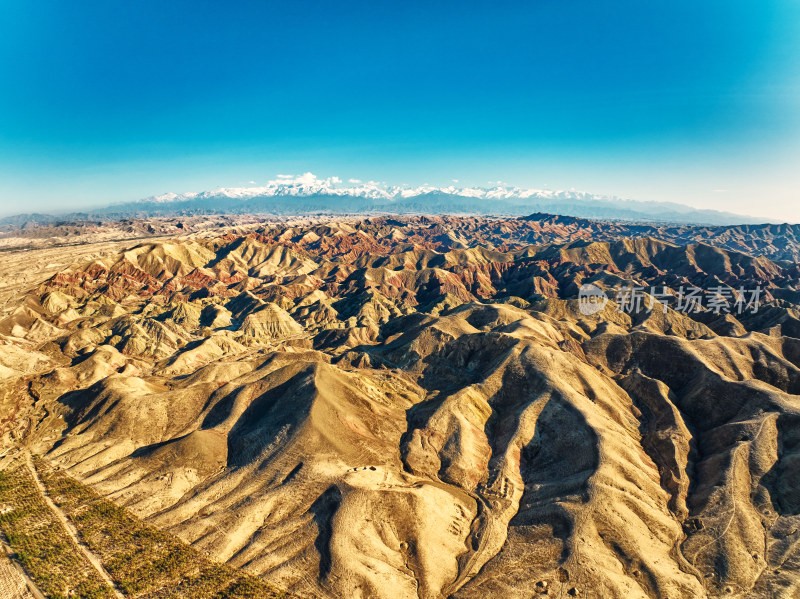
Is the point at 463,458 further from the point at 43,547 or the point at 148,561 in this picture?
the point at 43,547

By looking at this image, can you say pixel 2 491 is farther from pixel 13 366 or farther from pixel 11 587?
pixel 13 366

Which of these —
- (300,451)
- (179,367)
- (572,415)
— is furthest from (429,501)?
(179,367)

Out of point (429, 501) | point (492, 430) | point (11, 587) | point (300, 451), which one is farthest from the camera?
point (492, 430)

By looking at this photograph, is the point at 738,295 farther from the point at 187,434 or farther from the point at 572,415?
the point at 187,434

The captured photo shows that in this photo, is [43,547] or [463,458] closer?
[43,547]

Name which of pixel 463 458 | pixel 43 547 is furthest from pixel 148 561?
pixel 463 458

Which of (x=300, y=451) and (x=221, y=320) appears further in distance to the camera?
(x=221, y=320)

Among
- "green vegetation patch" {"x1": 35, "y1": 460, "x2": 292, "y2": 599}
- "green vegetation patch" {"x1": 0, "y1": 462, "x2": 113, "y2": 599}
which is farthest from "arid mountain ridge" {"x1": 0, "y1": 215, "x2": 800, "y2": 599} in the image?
"green vegetation patch" {"x1": 0, "y1": 462, "x2": 113, "y2": 599}

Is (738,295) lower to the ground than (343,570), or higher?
higher

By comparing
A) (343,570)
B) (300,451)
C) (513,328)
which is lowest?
(343,570)

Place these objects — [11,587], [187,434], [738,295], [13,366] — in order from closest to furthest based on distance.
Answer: [11,587] → [187,434] → [13,366] → [738,295]
